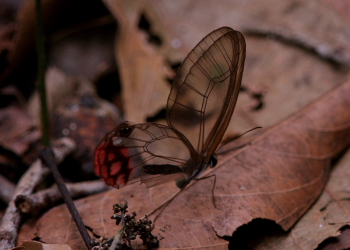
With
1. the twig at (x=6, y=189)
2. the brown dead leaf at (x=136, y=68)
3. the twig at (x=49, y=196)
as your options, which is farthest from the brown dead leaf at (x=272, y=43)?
the twig at (x=6, y=189)

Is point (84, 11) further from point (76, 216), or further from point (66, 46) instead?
point (76, 216)

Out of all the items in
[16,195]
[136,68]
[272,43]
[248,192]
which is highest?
[272,43]

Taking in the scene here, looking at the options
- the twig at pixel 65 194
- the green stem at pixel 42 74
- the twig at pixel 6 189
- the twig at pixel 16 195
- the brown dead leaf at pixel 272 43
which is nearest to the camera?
the twig at pixel 65 194

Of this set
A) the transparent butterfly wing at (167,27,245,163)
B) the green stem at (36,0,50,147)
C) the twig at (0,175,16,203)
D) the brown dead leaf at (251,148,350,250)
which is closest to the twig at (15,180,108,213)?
the twig at (0,175,16,203)

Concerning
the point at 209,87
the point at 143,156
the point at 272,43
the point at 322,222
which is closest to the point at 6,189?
the point at 143,156

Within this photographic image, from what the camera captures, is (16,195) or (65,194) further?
→ (16,195)

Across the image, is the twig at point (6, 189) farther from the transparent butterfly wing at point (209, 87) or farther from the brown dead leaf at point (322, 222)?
the brown dead leaf at point (322, 222)

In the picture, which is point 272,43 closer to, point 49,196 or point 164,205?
point 164,205
